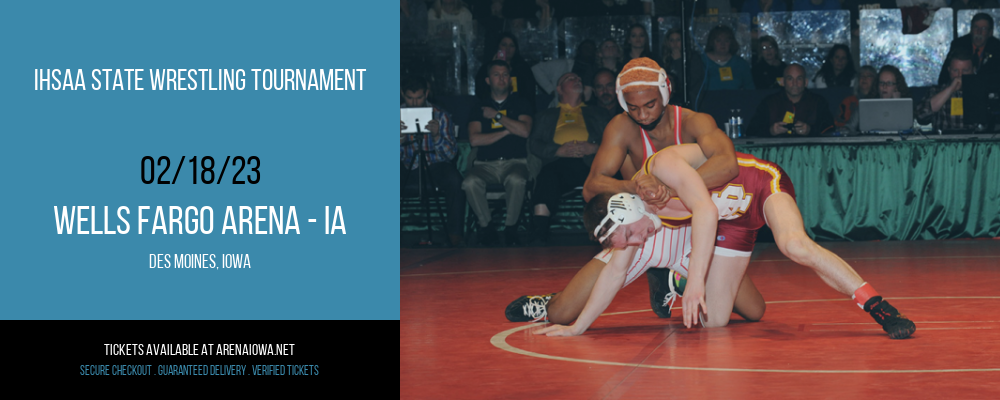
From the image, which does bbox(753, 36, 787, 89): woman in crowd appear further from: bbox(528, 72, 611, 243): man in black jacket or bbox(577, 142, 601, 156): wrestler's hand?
bbox(577, 142, 601, 156): wrestler's hand

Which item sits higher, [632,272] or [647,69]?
[647,69]

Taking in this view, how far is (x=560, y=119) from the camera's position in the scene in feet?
29.2

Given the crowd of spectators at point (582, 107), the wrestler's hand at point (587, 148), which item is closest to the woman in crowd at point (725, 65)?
the crowd of spectators at point (582, 107)

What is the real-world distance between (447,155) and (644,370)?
553 centimetres

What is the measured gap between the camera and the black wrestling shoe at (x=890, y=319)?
402 centimetres

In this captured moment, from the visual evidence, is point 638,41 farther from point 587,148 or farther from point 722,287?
point 722,287

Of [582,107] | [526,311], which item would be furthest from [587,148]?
[526,311]

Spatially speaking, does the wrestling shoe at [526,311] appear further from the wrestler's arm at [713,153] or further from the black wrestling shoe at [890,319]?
the black wrestling shoe at [890,319]

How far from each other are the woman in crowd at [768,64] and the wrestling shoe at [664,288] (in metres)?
5.43

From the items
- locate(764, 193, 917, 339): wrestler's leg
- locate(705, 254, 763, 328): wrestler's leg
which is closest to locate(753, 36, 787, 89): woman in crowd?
locate(705, 254, 763, 328): wrestler's leg

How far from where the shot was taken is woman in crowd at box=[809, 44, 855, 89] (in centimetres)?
975

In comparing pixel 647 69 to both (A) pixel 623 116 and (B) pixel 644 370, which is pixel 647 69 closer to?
(A) pixel 623 116

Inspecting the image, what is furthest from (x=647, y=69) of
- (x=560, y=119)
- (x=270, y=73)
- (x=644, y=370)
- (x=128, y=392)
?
(x=560, y=119)

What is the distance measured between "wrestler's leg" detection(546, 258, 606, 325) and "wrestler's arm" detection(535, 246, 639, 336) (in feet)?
0.91
